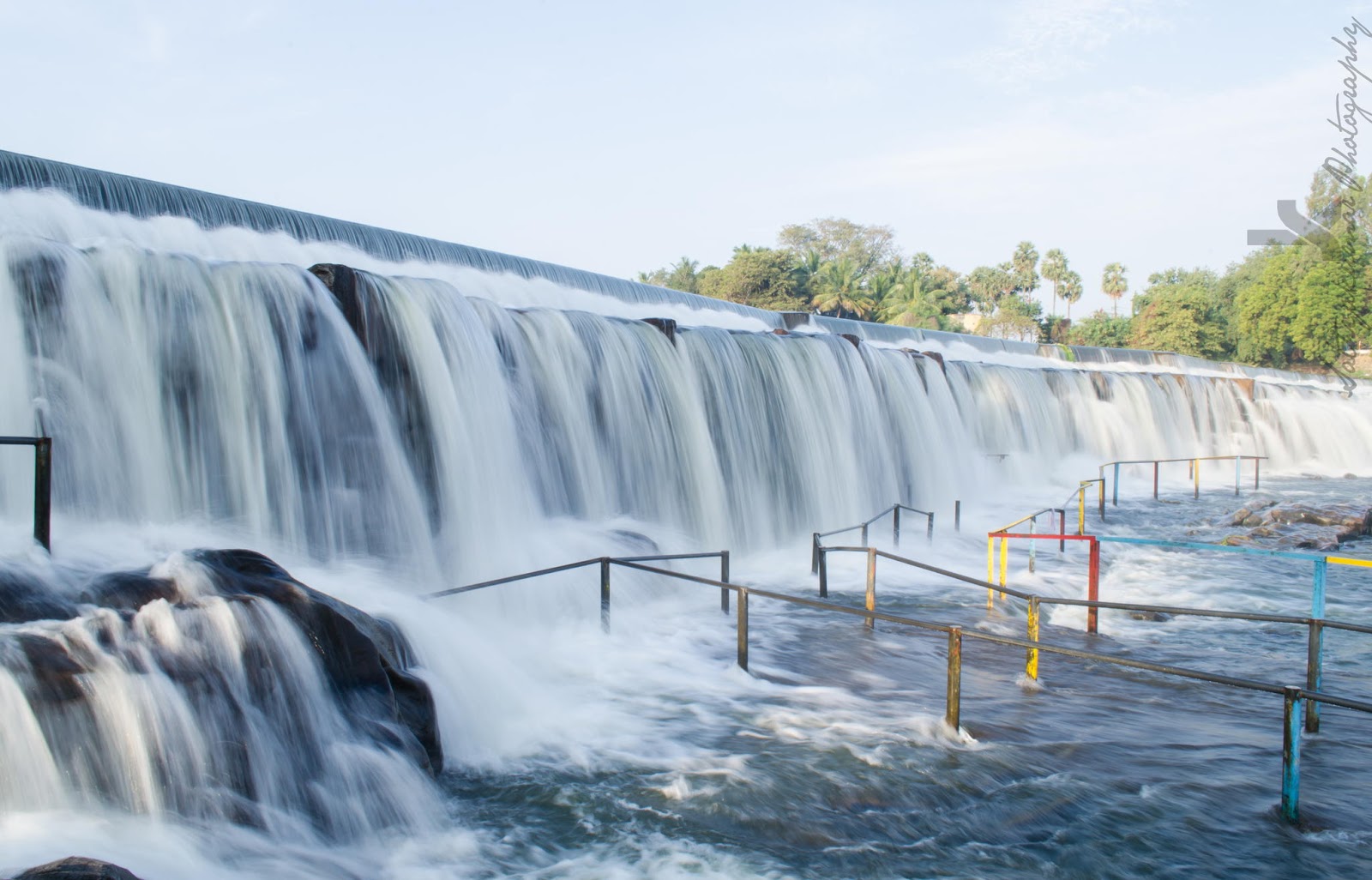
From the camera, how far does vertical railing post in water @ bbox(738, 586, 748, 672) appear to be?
751 cm

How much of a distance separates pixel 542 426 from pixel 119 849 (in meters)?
8.63

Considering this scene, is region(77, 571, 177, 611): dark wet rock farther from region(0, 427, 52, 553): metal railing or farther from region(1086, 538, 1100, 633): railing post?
region(1086, 538, 1100, 633): railing post

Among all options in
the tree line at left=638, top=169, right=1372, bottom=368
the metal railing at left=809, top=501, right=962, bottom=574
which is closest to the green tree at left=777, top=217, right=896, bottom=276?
the tree line at left=638, top=169, right=1372, bottom=368

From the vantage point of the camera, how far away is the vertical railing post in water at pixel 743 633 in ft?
24.6

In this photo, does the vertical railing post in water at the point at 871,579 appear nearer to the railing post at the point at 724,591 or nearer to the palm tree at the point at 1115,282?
the railing post at the point at 724,591

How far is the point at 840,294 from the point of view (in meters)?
67.6

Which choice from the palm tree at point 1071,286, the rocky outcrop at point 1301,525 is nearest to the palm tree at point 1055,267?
the palm tree at point 1071,286

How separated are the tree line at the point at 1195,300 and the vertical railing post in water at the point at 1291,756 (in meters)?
58.7

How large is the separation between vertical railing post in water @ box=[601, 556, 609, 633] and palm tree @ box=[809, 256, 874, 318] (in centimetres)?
6014

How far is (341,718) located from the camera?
5.23 metres

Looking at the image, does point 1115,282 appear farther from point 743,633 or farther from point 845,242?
point 743,633

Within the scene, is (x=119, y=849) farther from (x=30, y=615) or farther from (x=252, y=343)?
(x=252, y=343)

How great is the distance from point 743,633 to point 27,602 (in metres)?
4.78

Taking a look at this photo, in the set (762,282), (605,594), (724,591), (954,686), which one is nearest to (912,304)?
(762,282)
